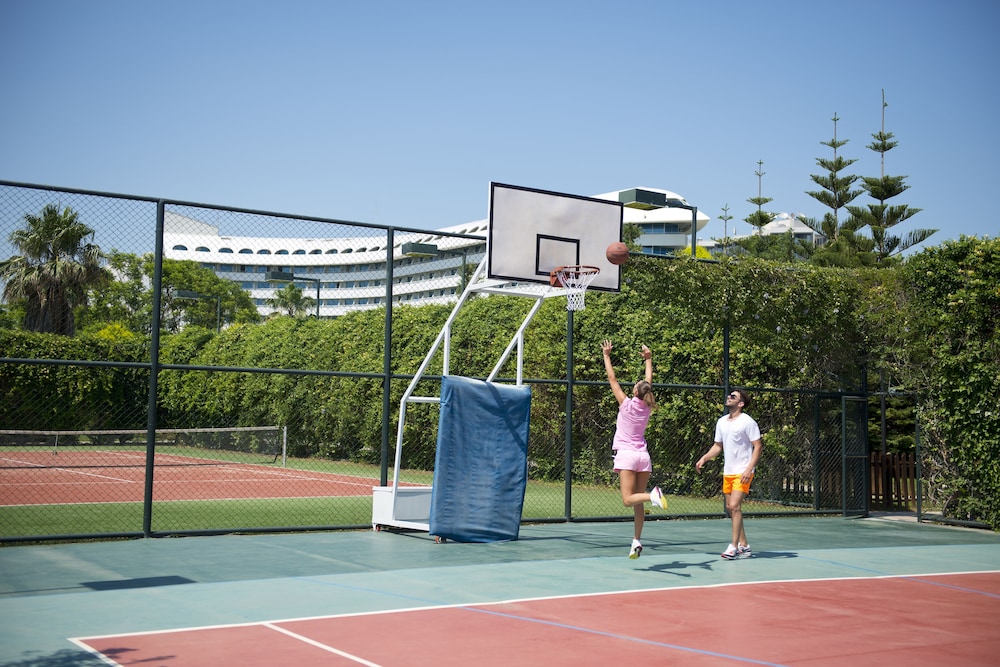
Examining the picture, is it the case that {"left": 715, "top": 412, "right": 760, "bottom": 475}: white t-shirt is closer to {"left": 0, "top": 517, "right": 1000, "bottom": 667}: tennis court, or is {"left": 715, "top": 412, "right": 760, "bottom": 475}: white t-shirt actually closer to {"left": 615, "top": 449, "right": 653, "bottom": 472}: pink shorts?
{"left": 0, "top": 517, "right": 1000, "bottom": 667}: tennis court

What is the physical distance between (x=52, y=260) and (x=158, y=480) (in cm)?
638

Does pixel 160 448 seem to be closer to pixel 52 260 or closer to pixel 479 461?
pixel 52 260

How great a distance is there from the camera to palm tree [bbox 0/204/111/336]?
15.2 metres

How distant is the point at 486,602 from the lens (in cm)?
817

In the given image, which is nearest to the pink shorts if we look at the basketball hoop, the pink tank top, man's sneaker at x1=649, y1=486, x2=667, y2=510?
the pink tank top

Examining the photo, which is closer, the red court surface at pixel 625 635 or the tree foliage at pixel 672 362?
the red court surface at pixel 625 635

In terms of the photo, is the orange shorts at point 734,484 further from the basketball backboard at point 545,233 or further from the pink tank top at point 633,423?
the basketball backboard at point 545,233

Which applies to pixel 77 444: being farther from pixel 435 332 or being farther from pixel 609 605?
pixel 609 605

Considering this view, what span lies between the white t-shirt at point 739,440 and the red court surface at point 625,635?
7.42 ft

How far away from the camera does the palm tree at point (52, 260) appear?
50.0 feet

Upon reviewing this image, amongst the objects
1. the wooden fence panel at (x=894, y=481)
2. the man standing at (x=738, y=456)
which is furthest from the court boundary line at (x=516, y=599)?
the wooden fence panel at (x=894, y=481)

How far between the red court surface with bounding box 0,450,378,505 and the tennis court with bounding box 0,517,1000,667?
307 inches

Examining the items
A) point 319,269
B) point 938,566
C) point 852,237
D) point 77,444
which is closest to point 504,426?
point 938,566

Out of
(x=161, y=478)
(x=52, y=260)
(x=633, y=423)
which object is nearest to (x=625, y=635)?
(x=633, y=423)
